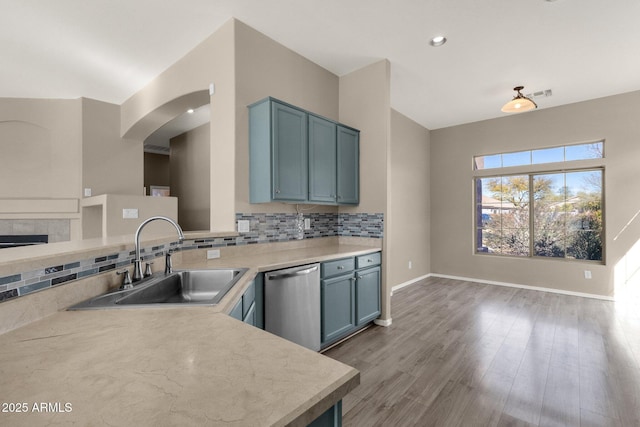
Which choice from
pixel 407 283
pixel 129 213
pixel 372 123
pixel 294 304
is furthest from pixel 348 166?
pixel 129 213

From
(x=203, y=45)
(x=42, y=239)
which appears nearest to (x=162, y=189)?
(x=42, y=239)

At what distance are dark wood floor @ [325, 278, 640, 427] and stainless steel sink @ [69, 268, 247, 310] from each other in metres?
1.15

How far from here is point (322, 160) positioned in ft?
10.4

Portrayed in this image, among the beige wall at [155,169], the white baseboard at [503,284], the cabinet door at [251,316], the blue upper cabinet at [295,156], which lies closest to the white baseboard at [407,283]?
the white baseboard at [503,284]

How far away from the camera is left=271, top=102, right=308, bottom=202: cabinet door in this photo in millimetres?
2682

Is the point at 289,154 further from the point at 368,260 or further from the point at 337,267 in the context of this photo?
the point at 368,260

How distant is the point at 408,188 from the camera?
17.3 feet

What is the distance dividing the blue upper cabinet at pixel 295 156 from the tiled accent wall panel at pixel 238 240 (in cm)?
33

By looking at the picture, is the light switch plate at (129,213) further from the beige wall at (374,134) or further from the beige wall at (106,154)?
the beige wall at (374,134)

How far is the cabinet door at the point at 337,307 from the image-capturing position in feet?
8.58

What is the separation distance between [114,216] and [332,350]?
3.38m

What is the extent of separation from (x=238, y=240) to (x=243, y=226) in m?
0.14

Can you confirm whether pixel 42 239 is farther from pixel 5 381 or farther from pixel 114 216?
pixel 5 381

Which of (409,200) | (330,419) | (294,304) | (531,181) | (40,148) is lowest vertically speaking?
(294,304)
